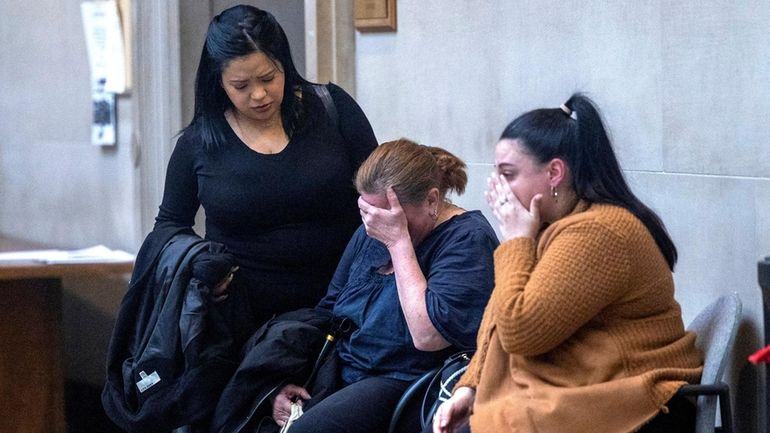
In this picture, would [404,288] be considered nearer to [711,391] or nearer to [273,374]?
[273,374]

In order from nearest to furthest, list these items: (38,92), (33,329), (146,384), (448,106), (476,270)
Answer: (476,270)
(146,384)
(448,106)
(33,329)
(38,92)

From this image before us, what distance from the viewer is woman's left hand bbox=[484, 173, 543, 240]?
2889 mm

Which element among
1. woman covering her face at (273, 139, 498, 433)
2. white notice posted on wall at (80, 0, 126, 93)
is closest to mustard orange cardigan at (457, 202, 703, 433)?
woman covering her face at (273, 139, 498, 433)

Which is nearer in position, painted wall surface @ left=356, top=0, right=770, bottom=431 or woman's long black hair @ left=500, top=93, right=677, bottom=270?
woman's long black hair @ left=500, top=93, right=677, bottom=270

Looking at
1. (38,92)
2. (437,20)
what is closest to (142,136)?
(38,92)

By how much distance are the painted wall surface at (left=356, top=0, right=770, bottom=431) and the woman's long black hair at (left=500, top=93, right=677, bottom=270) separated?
0.50m

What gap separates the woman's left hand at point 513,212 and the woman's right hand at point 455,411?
1.39ft

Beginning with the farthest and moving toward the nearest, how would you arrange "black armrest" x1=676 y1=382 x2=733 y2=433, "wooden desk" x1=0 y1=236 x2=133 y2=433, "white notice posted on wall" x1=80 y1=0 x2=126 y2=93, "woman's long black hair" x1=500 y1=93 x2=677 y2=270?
"white notice posted on wall" x1=80 y1=0 x2=126 y2=93 → "wooden desk" x1=0 y1=236 x2=133 y2=433 → "woman's long black hair" x1=500 y1=93 x2=677 y2=270 → "black armrest" x1=676 y1=382 x2=733 y2=433

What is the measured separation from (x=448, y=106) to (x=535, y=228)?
220 cm

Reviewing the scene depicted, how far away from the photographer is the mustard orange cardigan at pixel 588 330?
269cm

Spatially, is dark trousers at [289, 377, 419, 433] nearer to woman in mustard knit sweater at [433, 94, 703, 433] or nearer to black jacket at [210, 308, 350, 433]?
black jacket at [210, 308, 350, 433]

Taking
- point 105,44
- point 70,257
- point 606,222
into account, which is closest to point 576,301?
point 606,222

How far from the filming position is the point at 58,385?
5.57 meters

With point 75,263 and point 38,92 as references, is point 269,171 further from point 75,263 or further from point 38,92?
point 38,92
